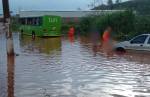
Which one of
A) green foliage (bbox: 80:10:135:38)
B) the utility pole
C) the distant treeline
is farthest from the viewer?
green foliage (bbox: 80:10:135:38)

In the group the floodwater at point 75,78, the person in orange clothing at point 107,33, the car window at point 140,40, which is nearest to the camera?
the floodwater at point 75,78

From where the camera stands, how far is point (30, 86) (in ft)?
47.8

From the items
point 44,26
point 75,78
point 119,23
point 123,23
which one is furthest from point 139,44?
point 119,23

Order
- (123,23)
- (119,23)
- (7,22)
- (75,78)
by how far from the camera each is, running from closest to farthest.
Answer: (75,78), (7,22), (123,23), (119,23)

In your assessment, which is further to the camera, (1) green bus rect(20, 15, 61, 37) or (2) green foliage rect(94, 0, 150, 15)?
(2) green foliage rect(94, 0, 150, 15)

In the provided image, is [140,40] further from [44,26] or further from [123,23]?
[123,23]

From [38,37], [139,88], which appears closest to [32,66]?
[139,88]

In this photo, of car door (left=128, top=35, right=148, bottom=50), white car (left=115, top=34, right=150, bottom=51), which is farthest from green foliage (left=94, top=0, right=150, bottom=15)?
car door (left=128, top=35, right=148, bottom=50)

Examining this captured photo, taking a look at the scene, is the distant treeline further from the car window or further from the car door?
the car window

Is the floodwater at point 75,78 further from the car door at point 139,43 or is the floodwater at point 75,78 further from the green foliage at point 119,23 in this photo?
the green foliage at point 119,23

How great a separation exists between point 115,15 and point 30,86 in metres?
42.1

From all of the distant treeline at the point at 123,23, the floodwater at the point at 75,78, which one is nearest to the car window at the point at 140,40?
the floodwater at the point at 75,78

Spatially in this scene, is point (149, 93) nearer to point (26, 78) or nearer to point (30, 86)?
point (30, 86)

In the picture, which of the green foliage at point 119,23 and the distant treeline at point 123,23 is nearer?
the distant treeline at point 123,23
